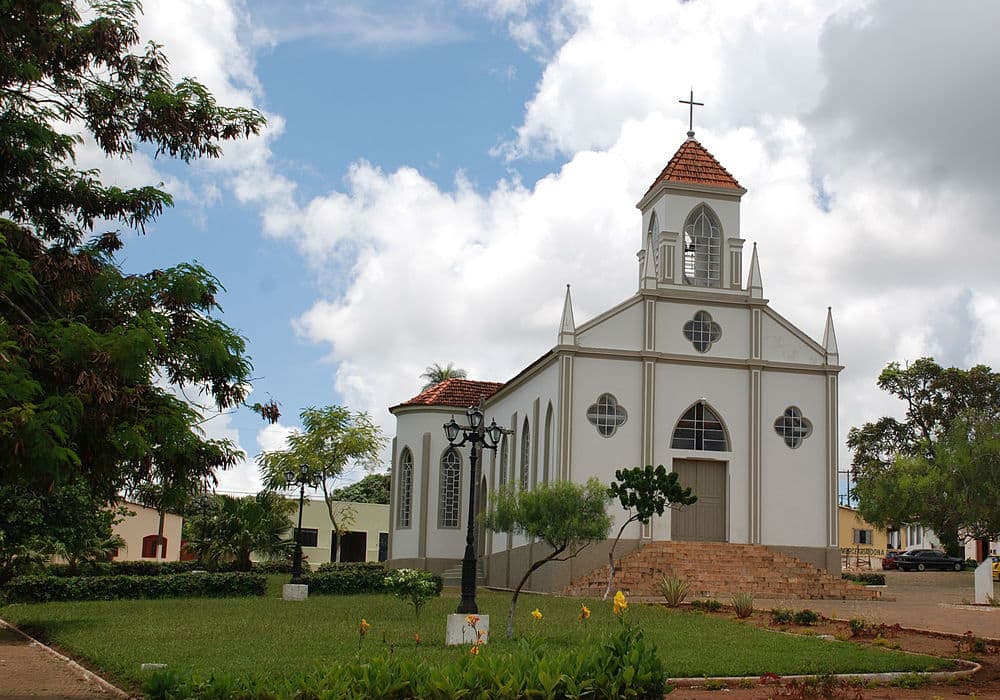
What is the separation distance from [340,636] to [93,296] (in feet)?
28.0

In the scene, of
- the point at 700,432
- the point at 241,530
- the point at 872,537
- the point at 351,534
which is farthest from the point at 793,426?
the point at 872,537

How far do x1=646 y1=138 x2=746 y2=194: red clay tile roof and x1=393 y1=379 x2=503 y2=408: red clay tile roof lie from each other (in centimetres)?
1080

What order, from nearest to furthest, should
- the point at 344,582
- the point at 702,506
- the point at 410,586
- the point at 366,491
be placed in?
the point at 410,586 → the point at 344,582 → the point at 702,506 → the point at 366,491

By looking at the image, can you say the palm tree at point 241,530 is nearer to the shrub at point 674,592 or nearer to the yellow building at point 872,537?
the shrub at point 674,592

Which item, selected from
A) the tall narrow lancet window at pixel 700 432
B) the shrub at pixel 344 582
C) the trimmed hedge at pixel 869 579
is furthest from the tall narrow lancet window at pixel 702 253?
the shrub at pixel 344 582

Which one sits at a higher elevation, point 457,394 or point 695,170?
point 695,170

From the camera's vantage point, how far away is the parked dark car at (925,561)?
173 ft

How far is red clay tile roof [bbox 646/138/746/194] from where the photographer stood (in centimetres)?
3634

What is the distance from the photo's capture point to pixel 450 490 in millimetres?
42406

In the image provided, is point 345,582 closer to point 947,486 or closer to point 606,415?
point 606,415

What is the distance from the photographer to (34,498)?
28812 millimetres

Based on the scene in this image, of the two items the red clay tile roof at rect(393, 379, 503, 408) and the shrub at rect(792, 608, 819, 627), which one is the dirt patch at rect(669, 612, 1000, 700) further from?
the red clay tile roof at rect(393, 379, 503, 408)

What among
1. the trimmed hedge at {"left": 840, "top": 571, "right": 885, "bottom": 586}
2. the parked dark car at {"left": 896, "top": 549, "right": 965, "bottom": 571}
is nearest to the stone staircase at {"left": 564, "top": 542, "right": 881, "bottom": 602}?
the trimmed hedge at {"left": 840, "top": 571, "right": 885, "bottom": 586}

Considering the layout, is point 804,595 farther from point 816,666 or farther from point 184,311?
point 184,311
